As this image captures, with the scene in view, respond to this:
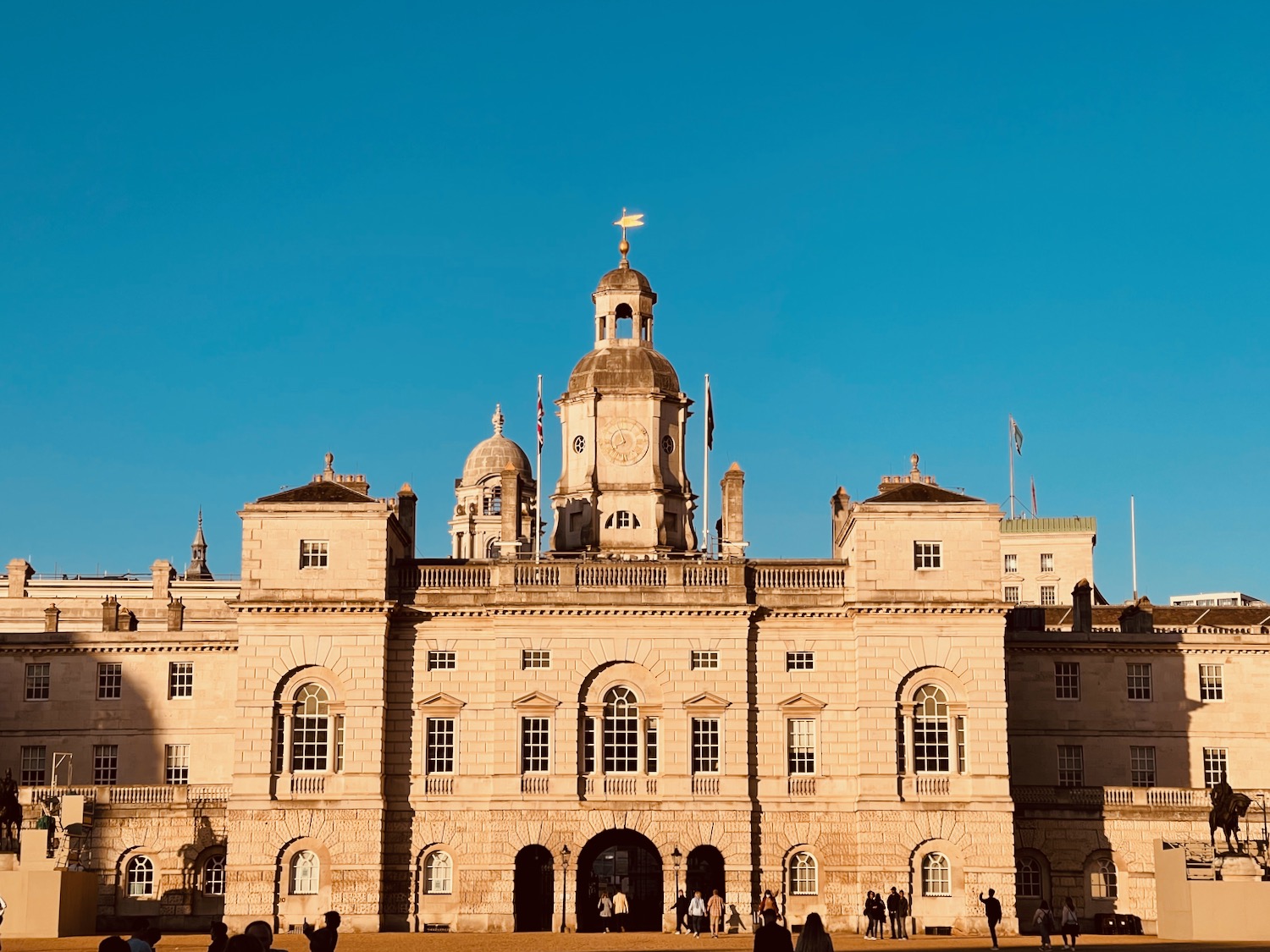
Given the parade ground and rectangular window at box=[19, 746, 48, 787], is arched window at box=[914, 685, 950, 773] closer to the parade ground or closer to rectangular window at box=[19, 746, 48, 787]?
the parade ground

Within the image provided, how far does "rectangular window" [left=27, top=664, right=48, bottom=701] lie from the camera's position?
71.8 meters

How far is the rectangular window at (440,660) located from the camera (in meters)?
65.0

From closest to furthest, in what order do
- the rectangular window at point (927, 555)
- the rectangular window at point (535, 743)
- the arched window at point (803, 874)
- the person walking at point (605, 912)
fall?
the person walking at point (605, 912)
the arched window at point (803, 874)
the rectangular window at point (535, 743)
the rectangular window at point (927, 555)

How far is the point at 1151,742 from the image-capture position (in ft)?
235

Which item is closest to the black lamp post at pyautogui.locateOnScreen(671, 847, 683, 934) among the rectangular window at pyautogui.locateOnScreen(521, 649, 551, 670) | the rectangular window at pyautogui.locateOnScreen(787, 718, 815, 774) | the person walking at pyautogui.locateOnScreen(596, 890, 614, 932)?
the person walking at pyautogui.locateOnScreen(596, 890, 614, 932)

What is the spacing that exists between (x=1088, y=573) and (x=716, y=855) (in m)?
51.9

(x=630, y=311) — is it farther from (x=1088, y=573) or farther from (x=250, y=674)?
(x=1088, y=573)

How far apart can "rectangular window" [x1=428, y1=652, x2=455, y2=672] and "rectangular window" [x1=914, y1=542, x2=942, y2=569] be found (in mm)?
16219

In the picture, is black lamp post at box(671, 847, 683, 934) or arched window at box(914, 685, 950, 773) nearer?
black lamp post at box(671, 847, 683, 934)

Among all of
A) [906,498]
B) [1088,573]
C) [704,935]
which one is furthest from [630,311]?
[1088,573]

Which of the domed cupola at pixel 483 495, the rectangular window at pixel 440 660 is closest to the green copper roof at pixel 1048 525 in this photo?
the domed cupola at pixel 483 495

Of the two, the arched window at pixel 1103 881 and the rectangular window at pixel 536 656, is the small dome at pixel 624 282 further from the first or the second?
the arched window at pixel 1103 881

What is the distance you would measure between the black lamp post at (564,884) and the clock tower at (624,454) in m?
14.2

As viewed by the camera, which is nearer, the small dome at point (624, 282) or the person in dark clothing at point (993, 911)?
the person in dark clothing at point (993, 911)
